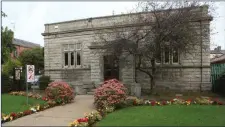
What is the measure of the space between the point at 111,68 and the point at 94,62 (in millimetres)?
1613

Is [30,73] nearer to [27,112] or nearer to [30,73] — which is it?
Answer: [30,73]

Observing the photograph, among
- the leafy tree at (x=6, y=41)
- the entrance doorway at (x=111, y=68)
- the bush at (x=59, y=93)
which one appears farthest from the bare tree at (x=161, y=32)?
the leafy tree at (x=6, y=41)

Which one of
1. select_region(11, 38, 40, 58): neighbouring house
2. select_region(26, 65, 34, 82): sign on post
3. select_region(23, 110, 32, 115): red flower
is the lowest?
select_region(23, 110, 32, 115): red flower

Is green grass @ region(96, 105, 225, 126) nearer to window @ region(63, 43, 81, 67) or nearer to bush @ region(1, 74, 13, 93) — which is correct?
window @ region(63, 43, 81, 67)

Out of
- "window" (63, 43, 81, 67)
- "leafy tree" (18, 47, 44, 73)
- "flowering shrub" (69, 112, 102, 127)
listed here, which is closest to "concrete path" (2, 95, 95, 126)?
"flowering shrub" (69, 112, 102, 127)

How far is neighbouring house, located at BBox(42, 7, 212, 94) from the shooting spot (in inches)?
808

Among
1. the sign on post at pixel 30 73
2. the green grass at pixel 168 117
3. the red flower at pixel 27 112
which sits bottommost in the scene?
the red flower at pixel 27 112

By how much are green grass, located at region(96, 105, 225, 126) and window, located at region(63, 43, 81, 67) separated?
1334 cm

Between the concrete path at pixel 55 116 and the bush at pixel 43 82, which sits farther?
the bush at pixel 43 82

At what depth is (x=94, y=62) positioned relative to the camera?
2319 centimetres

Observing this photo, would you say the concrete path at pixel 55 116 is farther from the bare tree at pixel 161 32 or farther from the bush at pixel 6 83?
the bush at pixel 6 83

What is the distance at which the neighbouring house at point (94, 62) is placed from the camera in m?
20.5

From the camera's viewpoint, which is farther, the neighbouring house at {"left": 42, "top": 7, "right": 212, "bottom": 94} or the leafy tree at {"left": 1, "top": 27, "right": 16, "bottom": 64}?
the leafy tree at {"left": 1, "top": 27, "right": 16, "bottom": 64}

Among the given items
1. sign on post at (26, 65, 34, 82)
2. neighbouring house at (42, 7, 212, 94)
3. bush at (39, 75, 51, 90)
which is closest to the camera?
sign on post at (26, 65, 34, 82)
